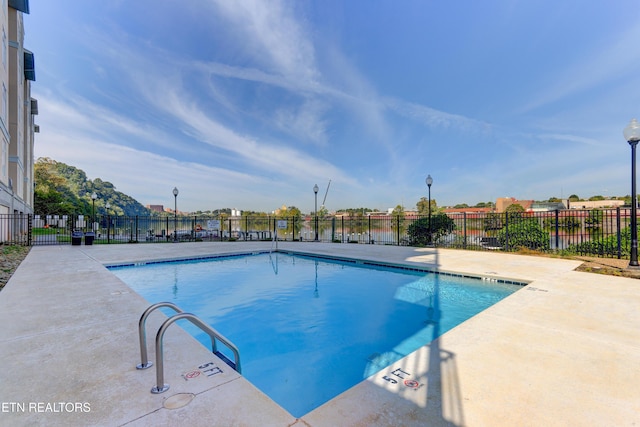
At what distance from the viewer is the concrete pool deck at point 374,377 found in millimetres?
1651

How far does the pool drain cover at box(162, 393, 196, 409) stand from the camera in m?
1.71

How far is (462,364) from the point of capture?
7.62 ft

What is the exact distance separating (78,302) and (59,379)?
255cm

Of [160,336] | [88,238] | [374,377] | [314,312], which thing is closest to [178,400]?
[160,336]

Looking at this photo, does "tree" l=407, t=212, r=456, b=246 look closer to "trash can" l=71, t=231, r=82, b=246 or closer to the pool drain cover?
the pool drain cover

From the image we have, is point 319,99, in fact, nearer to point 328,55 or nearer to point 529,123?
point 328,55

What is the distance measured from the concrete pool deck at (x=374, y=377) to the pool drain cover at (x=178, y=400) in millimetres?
10

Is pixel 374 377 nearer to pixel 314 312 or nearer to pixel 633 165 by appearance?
pixel 314 312

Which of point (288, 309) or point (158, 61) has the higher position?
point (158, 61)

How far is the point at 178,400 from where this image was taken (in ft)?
5.80

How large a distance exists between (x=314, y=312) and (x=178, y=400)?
11.4ft

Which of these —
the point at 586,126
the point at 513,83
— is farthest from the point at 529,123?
the point at 513,83

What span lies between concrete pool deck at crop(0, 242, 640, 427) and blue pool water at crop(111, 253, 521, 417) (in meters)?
0.89

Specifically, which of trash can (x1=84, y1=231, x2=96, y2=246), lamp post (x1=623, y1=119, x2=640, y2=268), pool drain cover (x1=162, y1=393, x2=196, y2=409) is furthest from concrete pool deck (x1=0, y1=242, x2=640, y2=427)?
trash can (x1=84, y1=231, x2=96, y2=246)
